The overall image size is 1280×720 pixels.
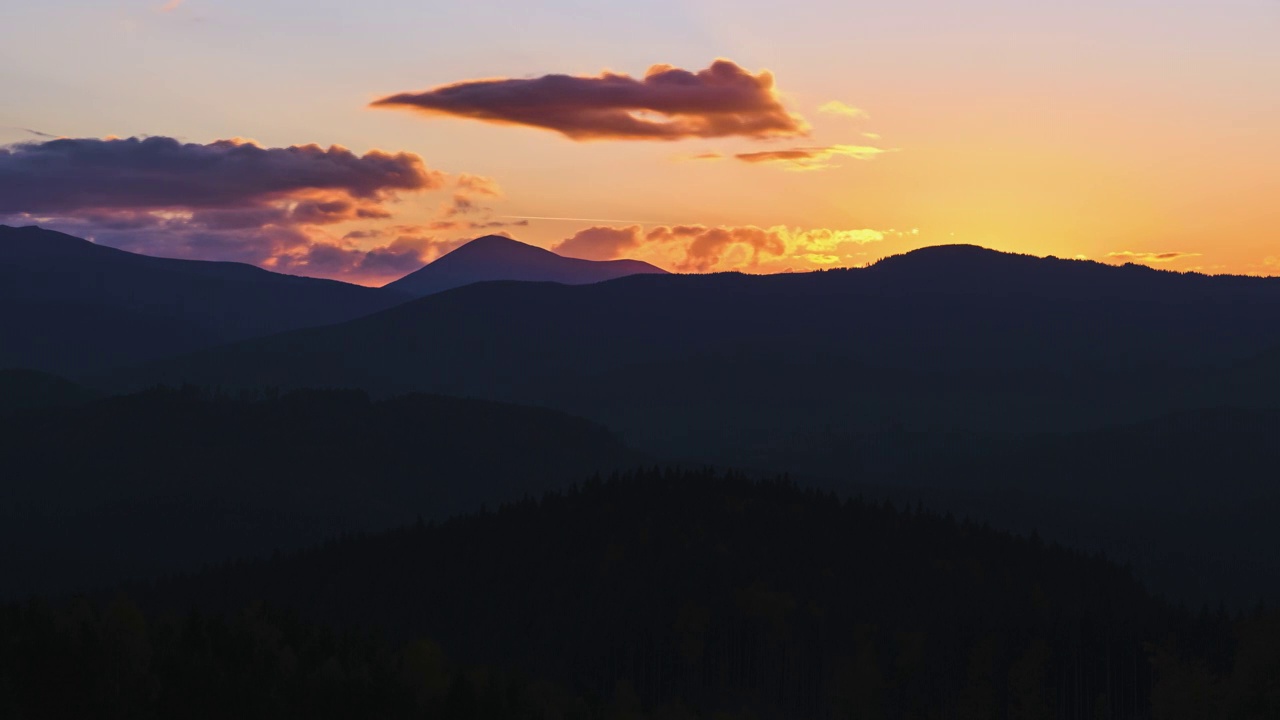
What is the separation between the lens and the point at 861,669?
17012cm

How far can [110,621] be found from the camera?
5049 inches

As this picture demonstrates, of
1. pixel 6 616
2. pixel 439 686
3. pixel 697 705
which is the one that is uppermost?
pixel 6 616

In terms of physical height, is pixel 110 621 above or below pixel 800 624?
above

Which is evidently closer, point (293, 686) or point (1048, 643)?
point (293, 686)

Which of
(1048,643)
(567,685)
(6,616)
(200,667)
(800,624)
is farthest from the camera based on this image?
(800,624)

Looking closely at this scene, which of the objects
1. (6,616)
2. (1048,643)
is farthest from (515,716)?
(1048,643)

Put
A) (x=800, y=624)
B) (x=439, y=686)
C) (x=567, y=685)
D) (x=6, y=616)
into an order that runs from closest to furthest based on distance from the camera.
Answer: (x=6, y=616) → (x=439, y=686) → (x=567, y=685) → (x=800, y=624)

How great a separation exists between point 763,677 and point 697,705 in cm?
1490

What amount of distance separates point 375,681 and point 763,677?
7901cm

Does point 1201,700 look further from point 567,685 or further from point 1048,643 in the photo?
point 567,685

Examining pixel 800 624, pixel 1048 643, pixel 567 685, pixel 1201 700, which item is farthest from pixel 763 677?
pixel 1201 700

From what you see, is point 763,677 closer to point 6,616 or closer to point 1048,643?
point 1048,643

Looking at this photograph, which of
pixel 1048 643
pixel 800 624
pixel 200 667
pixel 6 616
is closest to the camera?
pixel 200 667

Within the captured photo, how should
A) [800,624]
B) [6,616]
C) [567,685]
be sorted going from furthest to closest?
[800,624] → [567,685] → [6,616]
